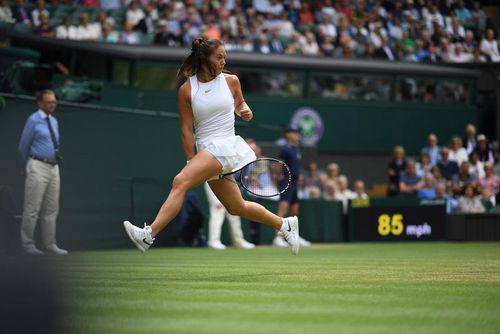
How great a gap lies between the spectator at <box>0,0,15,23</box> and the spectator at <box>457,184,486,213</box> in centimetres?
1055

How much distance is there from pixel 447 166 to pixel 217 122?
14068 mm

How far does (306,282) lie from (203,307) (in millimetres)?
2096

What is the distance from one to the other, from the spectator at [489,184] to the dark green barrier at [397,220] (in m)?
1.08

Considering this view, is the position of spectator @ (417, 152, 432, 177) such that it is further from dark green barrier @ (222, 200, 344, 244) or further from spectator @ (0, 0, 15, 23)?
spectator @ (0, 0, 15, 23)

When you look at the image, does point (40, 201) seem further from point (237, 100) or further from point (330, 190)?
point (330, 190)

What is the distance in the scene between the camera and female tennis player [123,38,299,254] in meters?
9.30

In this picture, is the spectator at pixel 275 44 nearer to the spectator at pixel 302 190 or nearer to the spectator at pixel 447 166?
the spectator at pixel 447 166

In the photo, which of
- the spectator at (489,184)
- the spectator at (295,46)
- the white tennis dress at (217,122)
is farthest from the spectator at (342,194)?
the white tennis dress at (217,122)

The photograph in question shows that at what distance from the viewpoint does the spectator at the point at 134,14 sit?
25.4m

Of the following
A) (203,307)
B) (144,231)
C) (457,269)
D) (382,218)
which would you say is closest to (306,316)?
(203,307)

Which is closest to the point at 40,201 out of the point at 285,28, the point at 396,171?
the point at 396,171

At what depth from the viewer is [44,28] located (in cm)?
2327

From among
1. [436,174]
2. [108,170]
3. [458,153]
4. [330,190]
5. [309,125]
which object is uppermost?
[309,125]

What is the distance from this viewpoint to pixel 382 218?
21203 millimetres
